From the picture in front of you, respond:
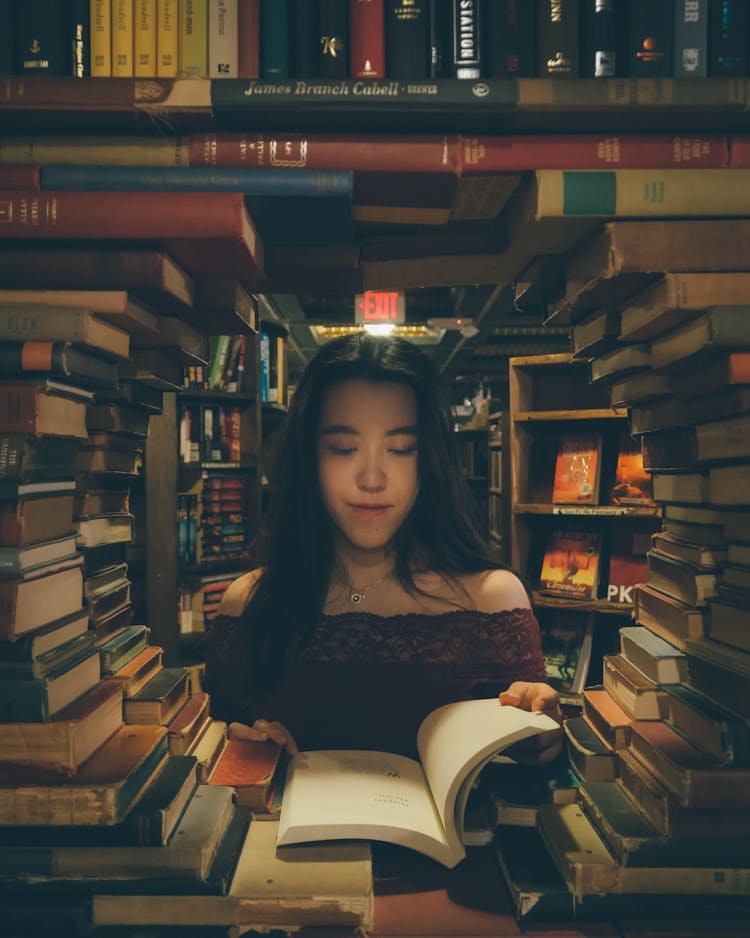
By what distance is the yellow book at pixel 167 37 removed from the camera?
87 cm

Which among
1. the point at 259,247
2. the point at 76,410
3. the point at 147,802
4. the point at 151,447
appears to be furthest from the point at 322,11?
the point at 151,447

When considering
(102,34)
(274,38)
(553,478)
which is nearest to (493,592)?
(274,38)

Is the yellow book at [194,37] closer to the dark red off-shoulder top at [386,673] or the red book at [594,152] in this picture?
the red book at [594,152]

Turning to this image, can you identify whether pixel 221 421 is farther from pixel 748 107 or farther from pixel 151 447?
pixel 748 107

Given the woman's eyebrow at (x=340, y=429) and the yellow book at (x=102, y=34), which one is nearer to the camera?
the yellow book at (x=102, y=34)

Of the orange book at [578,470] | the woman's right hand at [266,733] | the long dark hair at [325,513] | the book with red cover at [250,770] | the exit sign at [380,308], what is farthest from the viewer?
the exit sign at [380,308]

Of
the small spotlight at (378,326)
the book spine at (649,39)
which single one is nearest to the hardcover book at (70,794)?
the book spine at (649,39)

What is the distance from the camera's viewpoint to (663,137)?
0.89 meters

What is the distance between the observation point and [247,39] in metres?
0.87

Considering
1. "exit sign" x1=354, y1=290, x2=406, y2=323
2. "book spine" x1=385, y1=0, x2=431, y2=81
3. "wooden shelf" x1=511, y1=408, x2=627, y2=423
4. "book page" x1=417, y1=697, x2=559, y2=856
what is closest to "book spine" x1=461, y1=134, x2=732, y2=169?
"book spine" x1=385, y1=0, x2=431, y2=81

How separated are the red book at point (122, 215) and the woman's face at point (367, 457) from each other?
16.3 inches

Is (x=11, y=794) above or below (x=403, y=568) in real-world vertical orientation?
below

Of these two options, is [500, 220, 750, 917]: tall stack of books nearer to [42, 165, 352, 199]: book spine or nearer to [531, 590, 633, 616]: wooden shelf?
[42, 165, 352, 199]: book spine

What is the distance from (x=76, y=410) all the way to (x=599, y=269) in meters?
0.74
